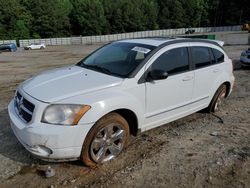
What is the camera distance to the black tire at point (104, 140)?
3.09 meters

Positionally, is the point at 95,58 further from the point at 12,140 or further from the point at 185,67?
the point at 12,140

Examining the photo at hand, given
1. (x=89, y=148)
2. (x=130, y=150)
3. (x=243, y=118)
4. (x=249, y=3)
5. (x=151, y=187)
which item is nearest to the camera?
(x=151, y=187)

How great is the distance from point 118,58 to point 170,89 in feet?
3.26

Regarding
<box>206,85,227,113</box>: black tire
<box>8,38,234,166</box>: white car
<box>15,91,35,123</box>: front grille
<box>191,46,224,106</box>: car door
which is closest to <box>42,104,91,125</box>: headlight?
<box>8,38,234,166</box>: white car

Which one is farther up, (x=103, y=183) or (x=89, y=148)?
(x=89, y=148)

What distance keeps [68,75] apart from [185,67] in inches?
75.4

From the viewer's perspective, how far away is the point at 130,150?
3.70 m

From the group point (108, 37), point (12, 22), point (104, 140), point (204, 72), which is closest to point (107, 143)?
point (104, 140)

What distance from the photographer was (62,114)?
289 cm

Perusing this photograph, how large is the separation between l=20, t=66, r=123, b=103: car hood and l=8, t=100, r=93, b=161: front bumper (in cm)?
35

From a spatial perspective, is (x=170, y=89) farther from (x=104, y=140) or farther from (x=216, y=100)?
(x=216, y=100)

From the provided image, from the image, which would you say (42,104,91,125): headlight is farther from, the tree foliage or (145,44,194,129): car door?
the tree foliage

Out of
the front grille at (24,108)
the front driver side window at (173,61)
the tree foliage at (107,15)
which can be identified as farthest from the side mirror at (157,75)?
the tree foliage at (107,15)

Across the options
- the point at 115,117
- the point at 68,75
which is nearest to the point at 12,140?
the point at 68,75
